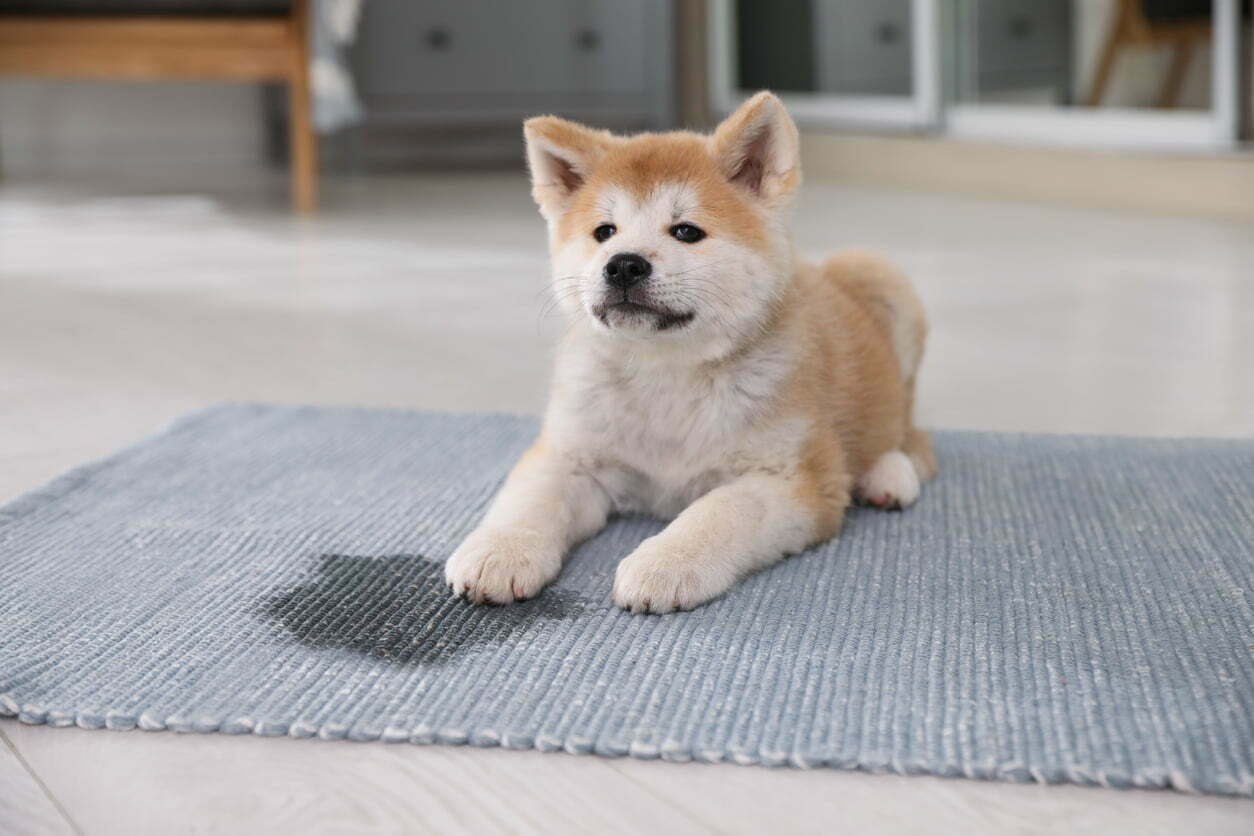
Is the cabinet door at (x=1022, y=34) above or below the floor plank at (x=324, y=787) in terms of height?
above

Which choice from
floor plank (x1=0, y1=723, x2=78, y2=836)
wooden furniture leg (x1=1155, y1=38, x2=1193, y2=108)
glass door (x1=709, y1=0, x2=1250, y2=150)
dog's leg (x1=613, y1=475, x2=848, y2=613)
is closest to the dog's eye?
dog's leg (x1=613, y1=475, x2=848, y2=613)

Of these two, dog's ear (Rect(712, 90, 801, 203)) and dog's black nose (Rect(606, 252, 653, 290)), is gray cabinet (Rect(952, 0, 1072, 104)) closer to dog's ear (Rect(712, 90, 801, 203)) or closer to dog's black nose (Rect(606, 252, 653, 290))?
dog's ear (Rect(712, 90, 801, 203))

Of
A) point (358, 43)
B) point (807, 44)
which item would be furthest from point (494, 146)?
point (807, 44)

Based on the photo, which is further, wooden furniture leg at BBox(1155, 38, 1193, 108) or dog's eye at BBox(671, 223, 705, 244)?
wooden furniture leg at BBox(1155, 38, 1193, 108)

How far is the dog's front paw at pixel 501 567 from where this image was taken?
139 centimetres

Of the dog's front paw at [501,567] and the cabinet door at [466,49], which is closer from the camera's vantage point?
the dog's front paw at [501,567]

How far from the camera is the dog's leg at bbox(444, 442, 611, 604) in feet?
4.57

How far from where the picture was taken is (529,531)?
4.75 ft

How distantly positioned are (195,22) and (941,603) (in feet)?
11.6

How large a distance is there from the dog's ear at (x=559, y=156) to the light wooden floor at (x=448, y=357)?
658mm

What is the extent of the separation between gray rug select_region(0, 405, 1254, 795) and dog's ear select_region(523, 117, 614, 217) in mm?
380

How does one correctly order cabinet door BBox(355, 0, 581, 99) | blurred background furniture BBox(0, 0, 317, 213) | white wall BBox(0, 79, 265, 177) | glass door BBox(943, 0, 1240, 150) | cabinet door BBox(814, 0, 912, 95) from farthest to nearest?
white wall BBox(0, 79, 265, 177) < cabinet door BBox(355, 0, 581, 99) < cabinet door BBox(814, 0, 912, 95) < blurred background furniture BBox(0, 0, 317, 213) < glass door BBox(943, 0, 1240, 150)

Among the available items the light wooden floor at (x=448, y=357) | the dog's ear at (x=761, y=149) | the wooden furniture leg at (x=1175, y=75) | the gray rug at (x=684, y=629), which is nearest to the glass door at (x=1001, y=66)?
the wooden furniture leg at (x=1175, y=75)

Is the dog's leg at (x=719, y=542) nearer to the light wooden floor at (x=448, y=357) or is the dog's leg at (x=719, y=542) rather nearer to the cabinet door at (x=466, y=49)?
the light wooden floor at (x=448, y=357)
